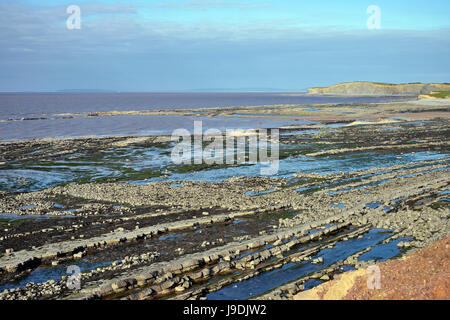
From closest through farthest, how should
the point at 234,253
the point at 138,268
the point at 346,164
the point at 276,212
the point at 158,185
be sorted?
the point at 138,268
the point at 234,253
the point at 276,212
the point at 158,185
the point at 346,164

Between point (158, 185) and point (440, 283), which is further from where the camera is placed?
point (158, 185)

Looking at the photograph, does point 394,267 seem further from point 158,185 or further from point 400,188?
point 158,185

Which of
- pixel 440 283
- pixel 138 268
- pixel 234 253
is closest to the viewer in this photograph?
pixel 440 283

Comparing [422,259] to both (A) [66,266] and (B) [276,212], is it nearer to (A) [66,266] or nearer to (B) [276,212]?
(B) [276,212]

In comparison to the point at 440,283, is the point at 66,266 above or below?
below

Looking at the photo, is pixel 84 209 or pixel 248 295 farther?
pixel 84 209

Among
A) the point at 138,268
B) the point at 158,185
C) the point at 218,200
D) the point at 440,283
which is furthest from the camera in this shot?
the point at 158,185
